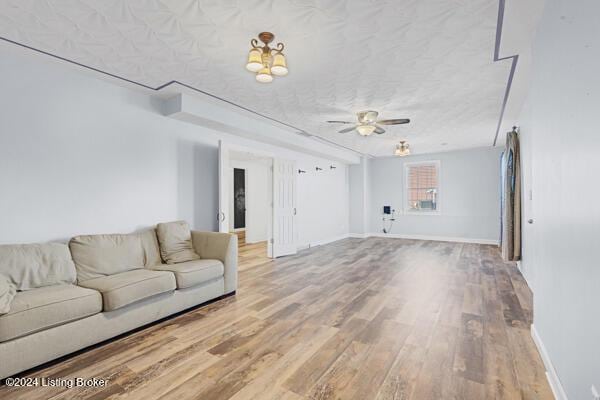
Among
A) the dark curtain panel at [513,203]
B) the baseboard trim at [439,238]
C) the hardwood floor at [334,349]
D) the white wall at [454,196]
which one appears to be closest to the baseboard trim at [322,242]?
the baseboard trim at [439,238]

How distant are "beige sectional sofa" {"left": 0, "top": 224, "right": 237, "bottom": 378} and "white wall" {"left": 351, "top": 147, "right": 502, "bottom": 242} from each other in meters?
6.60

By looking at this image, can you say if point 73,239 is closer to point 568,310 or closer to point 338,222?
point 568,310

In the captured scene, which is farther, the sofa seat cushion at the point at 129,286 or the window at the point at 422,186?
the window at the point at 422,186

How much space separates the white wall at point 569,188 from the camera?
4.29 ft

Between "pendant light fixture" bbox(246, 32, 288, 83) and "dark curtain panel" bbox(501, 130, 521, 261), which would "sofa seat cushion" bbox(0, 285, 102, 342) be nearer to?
"pendant light fixture" bbox(246, 32, 288, 83)

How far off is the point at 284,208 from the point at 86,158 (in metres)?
3.69

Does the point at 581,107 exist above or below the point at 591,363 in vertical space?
above

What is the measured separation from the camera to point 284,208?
623 cm

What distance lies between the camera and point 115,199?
11.6 feet

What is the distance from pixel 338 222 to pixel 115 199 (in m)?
6.34

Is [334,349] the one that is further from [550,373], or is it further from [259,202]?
[259,202]

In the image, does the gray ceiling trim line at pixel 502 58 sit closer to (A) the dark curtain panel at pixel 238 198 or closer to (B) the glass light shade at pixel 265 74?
(B) the glass light shade at pixel 265 74

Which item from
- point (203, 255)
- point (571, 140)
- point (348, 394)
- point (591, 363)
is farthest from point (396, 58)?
point (203, 255)

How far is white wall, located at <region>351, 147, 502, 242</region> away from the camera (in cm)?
767
